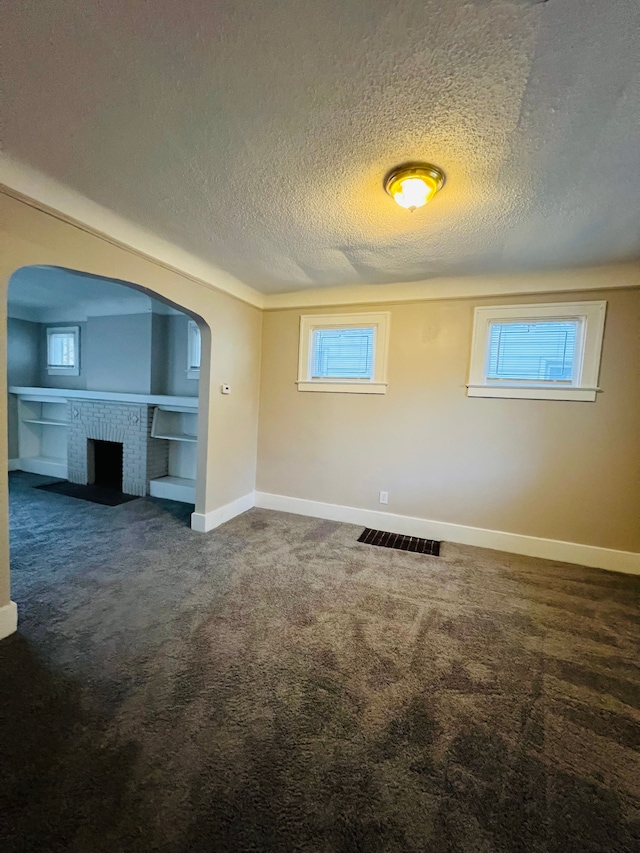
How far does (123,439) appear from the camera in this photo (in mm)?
4629

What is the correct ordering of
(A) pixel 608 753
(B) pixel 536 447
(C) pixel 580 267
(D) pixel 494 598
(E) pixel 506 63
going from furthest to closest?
(B) pixel 536 447
(C) pixel 580 267
(D) pixel 494 598
(A) pixel 608 753
(E) pixel 506 63

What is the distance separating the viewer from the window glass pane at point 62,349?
573cm

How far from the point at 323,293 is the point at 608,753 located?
3700 millimetres

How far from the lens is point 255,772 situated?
1.29 m

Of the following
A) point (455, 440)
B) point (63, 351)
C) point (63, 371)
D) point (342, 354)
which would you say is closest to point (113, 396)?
point (63, 371)

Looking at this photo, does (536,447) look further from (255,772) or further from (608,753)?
(255,772)

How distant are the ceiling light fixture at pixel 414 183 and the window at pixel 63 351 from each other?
18.7 ft

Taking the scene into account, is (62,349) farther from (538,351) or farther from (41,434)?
(538,351)

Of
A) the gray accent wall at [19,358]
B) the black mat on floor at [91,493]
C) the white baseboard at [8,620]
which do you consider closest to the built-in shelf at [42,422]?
the gray accent wall at [19,358]

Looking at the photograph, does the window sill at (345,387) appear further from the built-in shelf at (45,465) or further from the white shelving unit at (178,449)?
the built-in shelf at (45,465)

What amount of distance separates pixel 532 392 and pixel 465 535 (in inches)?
57.1

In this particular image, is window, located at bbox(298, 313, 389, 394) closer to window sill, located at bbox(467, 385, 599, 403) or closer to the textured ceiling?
window sill, located at bbox(467, 385, 599, 403)

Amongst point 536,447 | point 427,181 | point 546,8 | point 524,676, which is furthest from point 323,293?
point 524,676

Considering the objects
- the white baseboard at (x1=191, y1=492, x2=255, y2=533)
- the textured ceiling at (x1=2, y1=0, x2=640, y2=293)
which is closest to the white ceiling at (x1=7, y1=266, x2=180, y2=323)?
the textured ceiling at (x1=2, y1=0, x2=640, y2=293)
